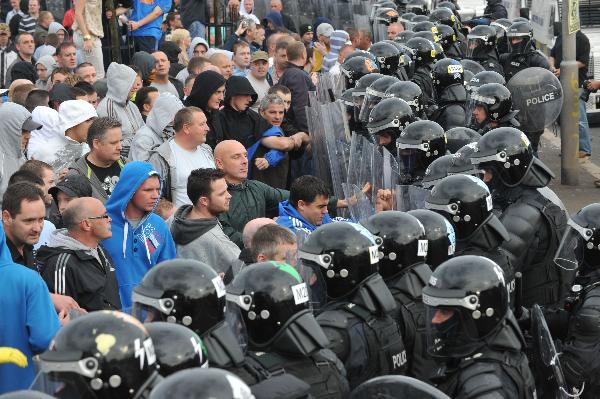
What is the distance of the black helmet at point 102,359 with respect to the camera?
159 inches

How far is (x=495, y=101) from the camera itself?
413 inches

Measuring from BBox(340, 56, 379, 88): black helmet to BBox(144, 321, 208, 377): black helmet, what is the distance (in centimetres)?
795

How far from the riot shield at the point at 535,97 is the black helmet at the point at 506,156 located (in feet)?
14.5

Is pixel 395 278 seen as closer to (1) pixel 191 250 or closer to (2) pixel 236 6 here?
(1) pixel 191 250

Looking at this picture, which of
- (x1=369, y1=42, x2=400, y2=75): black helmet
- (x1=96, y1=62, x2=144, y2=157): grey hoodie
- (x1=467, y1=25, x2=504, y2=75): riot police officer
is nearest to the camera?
(x1=96, y1=62, x2=144, y2=157): grey hoodie

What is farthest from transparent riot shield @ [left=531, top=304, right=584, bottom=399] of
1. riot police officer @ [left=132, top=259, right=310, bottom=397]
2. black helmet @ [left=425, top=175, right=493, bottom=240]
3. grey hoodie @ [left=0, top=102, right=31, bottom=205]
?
grey hoodie @ [left=0, top=102, right=31, bottom=205]

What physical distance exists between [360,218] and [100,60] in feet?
21.5

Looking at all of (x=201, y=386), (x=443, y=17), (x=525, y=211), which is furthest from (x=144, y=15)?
(x=201, y=386)

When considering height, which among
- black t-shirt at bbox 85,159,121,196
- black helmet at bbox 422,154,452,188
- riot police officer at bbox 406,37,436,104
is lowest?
riot police officer at bbox 406,37,436,104

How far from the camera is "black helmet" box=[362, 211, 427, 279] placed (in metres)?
5.88

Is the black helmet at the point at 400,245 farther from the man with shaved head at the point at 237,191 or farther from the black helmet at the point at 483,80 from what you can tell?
the black helmet at the point at 483,80

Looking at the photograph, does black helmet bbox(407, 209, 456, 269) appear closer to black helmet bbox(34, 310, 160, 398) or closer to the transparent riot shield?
the transparent riot shield

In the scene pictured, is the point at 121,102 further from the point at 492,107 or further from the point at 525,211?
the point at 525,211

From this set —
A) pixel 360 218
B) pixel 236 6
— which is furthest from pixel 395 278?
pixel 236 6
